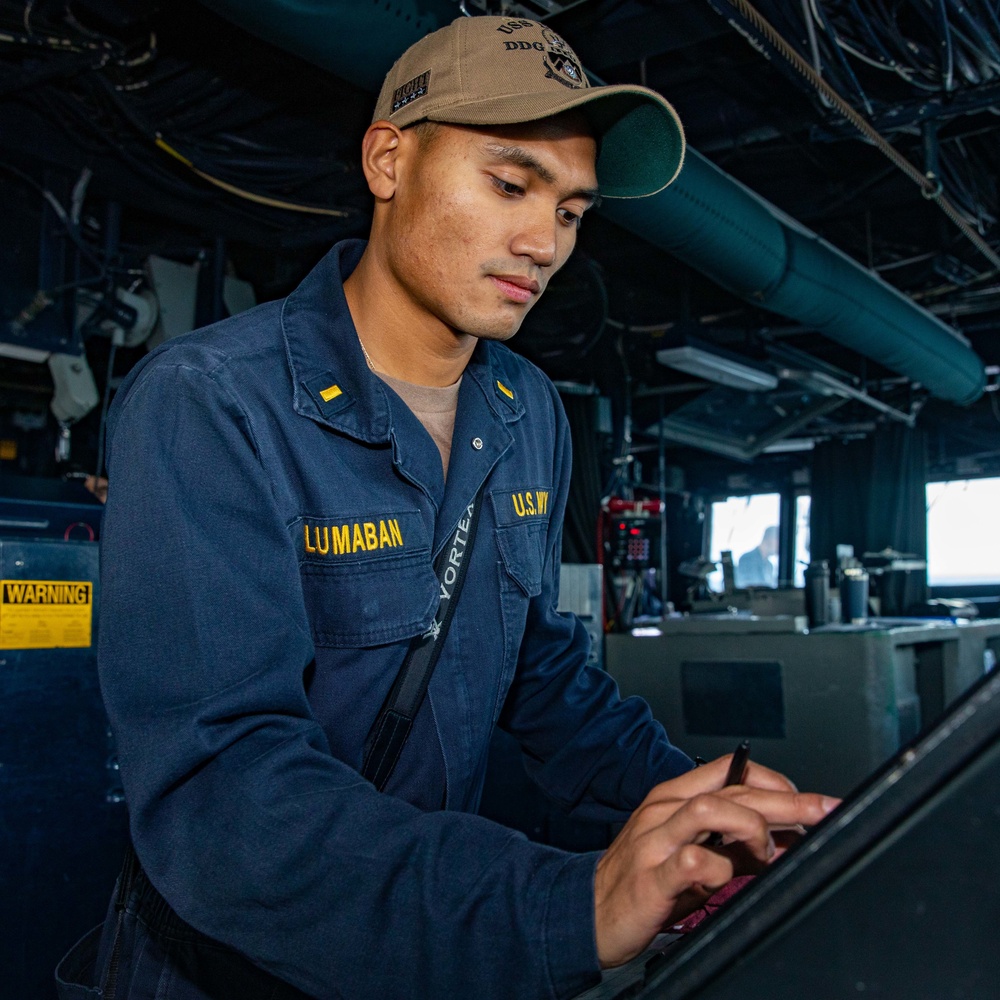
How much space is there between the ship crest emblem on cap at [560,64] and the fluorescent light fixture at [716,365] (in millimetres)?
3863

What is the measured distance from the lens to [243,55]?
3.15 meters

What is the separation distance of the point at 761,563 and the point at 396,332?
9.92 m

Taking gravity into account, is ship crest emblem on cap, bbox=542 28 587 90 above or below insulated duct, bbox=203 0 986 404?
below

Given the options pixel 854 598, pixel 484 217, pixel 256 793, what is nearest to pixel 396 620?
pixel 256 793

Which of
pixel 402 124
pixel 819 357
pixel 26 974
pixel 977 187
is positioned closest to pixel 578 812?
pixel 402 124

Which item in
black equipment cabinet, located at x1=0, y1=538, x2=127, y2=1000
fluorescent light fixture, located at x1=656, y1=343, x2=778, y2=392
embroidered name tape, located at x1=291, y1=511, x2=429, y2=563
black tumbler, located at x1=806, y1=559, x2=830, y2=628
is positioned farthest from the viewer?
fluorescent light fixture, located at x1=656, y1=343, x2=778, y2=392

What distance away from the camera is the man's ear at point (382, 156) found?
1.15m

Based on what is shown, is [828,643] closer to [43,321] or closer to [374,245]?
[374,245]

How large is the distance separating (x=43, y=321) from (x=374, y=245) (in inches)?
107

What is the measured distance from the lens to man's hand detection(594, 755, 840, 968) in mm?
561

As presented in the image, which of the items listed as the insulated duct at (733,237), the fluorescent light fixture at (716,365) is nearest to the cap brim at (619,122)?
the insulated duct at (733,237)

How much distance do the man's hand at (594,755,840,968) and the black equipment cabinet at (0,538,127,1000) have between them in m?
2.21

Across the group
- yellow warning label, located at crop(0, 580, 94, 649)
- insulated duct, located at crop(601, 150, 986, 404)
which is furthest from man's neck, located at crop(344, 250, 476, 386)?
insulated duct, located at crop(601, 150, 986, 404)

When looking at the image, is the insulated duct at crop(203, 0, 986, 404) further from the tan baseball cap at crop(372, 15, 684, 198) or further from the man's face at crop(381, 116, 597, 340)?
the man's face at crop(381, 116, 597, 340)
